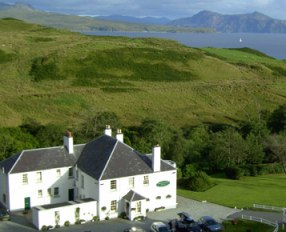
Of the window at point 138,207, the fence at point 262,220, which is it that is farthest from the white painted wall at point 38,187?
the fence at point 262,220

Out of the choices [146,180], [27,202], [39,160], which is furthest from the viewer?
[39,160]

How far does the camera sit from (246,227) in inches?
1374

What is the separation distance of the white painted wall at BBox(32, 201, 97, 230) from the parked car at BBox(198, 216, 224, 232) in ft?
28.0

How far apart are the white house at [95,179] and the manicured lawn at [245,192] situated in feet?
17.1

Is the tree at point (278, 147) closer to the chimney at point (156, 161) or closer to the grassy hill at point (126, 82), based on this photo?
the chimney at point (156, 161)

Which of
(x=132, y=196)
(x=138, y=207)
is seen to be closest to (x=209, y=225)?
(x=138, y=207)

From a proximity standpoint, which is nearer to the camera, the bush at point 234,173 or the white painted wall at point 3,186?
the white painted wall at point 3,186

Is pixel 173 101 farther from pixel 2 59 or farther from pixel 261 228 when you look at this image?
pixel 261 228

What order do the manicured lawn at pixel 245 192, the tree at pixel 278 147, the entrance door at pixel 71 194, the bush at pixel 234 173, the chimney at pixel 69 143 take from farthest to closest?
the tree at pixel 278 147
the bush at pixel 234 173
the manicured lawn at pixel 245 192
the chimney at pixel 69 143
the entrance door at pixel 71 194

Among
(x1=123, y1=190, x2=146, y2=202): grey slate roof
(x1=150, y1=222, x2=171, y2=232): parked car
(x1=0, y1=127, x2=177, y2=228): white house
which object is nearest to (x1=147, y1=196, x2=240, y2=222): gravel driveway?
(x1=0, y1=127, x2=177, y2=228): white house

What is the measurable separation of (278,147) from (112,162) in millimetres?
24653

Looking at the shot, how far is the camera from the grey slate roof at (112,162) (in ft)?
121

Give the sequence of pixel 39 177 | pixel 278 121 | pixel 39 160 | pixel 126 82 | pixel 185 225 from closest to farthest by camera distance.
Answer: pixel 185 225
pixel 39 177
pixel 39 160
pixel 278 121
pixel 126 82

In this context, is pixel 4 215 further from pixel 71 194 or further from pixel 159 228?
pixel 159 228
